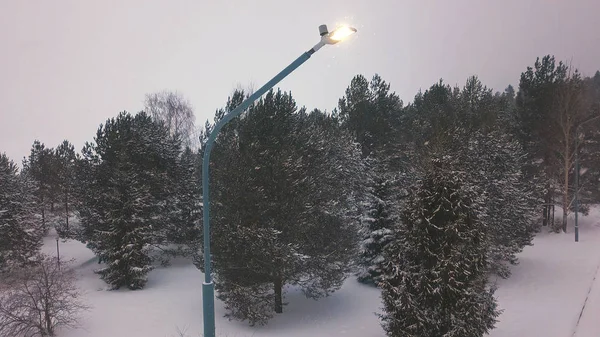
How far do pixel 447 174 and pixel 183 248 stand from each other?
82.5 ft

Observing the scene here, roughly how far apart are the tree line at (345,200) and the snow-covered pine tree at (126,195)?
0.38ft

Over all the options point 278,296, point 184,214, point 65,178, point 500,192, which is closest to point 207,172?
point 278,296

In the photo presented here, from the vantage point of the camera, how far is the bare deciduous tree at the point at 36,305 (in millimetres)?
14094

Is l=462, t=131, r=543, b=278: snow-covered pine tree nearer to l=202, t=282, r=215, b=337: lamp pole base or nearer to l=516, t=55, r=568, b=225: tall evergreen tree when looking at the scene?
l=516, t=55, r=568, b=225: tall evergreen tree

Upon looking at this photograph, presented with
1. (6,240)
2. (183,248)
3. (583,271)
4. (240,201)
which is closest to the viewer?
(240,201)

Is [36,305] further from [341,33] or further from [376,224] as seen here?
[376,224]

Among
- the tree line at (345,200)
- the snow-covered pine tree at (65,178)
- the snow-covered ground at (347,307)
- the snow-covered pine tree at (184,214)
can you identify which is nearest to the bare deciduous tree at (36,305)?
the snow-covered ground at (347,307)

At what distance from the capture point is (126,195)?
2361cm

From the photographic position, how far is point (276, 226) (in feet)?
55.4

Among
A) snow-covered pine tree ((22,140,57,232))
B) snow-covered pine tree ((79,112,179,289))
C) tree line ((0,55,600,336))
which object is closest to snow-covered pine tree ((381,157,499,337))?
tree line ((0,55,600,336))

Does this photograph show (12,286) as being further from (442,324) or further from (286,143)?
(442,324)

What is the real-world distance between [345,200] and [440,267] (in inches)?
498

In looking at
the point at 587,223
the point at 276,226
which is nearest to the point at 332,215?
the point at 276,226

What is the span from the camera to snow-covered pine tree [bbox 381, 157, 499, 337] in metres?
10.8
